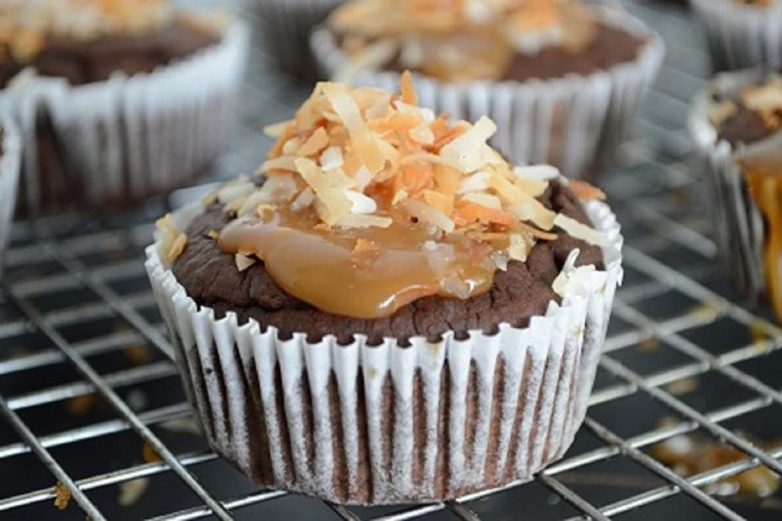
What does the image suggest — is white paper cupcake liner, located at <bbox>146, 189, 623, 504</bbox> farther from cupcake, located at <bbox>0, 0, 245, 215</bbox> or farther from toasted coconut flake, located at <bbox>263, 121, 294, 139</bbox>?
Result: cupcake, located at <bbox>0, 0, 245, 215</bbox>

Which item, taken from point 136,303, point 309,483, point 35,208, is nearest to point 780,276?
point 309,483

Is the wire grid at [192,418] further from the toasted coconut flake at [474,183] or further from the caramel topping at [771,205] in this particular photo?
the toasted coconut flake at [474,183]

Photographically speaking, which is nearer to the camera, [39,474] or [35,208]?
[39,474]

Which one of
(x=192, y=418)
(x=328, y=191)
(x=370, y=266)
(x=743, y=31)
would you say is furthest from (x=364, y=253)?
(x=743, y=31)

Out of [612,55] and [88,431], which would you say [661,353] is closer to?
[612,55]

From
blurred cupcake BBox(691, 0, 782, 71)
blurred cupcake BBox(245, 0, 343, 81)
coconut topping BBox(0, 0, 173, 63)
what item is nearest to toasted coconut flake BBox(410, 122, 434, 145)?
coconut topping BBox(0, 0, 173, 63)
